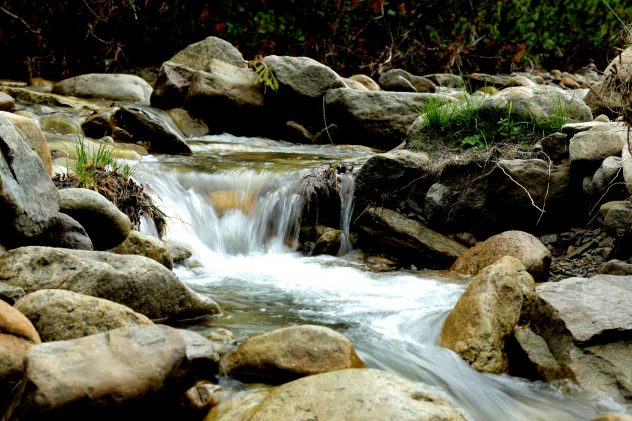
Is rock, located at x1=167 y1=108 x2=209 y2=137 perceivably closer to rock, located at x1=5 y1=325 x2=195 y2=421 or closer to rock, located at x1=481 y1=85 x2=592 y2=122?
rock, located at x1=481 y1=85 x2=592 y2=122

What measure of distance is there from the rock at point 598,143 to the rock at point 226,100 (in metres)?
5.48

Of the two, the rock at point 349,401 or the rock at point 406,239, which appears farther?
the rock at point 406,239

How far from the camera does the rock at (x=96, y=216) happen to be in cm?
487

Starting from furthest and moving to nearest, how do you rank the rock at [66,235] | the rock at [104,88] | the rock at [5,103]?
the rock at [104,88] < the rock at [5,103] < the rock at [66,235]

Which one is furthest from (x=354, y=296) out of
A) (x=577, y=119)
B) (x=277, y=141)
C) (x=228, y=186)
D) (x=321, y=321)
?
(x=277, y=141)

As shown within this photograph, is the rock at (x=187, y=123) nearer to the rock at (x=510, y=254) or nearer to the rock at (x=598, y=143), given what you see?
the rock at (x=510, y=254)

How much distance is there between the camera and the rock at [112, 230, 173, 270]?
16.4 feet

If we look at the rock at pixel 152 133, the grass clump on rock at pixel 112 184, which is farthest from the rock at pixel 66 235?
the rock at pixel 152 133

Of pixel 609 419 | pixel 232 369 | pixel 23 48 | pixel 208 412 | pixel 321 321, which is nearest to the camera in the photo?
pixel 609 419

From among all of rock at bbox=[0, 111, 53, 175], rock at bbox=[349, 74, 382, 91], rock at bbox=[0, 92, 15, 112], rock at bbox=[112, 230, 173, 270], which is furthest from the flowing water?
rock at bbox=[349, 74, 382, 91]

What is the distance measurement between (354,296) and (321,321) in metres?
0.75

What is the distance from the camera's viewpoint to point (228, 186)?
287 inches

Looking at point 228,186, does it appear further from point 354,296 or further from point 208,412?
point 208,412

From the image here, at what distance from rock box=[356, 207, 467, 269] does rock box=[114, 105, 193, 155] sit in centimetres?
275
